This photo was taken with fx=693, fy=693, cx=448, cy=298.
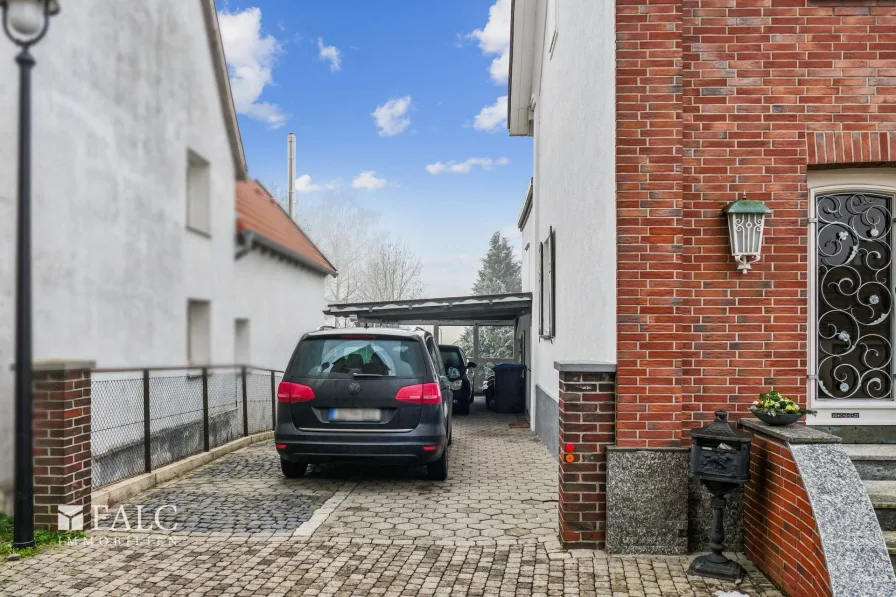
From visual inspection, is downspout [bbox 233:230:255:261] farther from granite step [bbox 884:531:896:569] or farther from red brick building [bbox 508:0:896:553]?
granite step [bbox 884:531:896:569]

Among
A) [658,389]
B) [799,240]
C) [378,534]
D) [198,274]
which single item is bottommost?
[378,534]

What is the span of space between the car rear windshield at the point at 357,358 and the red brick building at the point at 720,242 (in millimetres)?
2207

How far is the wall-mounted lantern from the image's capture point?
5098 mm

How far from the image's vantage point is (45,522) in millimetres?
5203

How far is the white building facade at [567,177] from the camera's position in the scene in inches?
224

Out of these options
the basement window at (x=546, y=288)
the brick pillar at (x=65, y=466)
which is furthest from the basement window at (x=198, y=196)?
the basement window at (x=546, y=288)

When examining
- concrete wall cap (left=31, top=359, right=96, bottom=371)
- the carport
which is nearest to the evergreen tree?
the carport

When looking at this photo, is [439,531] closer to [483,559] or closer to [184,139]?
[483,559]

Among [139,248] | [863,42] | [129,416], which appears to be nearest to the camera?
[139,248]

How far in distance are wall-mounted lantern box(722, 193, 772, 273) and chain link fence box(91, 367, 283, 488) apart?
11.5 ft

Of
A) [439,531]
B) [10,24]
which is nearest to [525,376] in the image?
[439,531]

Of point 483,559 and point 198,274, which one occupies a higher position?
point 198,274

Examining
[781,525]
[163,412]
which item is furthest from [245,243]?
[781,525]

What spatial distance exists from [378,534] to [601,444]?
1932mm
